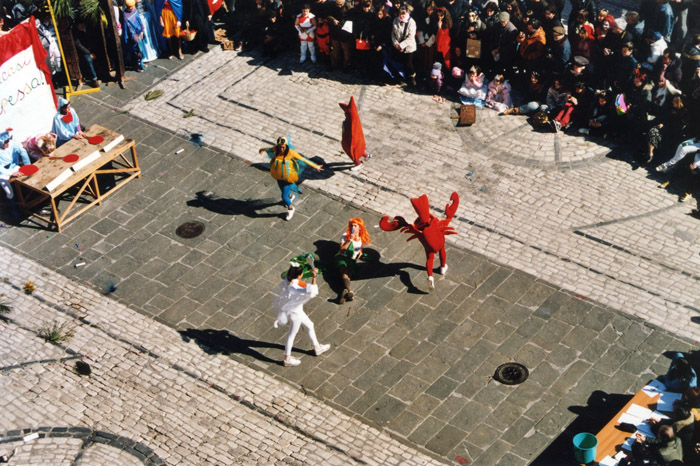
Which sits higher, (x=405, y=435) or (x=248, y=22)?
(x=248, y=22)

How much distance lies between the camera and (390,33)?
2162 centimetres

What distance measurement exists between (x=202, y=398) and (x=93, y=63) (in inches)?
395

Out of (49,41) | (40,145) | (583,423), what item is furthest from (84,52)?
(583,423)

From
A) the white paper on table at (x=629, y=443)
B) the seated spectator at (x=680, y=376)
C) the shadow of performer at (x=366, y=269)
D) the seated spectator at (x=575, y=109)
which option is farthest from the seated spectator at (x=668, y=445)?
the seated spectator at (x=575, y=109)

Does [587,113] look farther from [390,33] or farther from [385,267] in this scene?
[385,267]

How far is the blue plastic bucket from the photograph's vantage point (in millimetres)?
13414

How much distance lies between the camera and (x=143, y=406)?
Answer: 14922 mm

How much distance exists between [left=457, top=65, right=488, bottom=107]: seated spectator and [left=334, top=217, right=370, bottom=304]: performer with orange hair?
5.56 metres

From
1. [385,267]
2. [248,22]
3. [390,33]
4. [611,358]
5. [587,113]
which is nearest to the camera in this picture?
[611,358]

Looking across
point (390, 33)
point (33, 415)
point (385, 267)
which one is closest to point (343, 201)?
point (385, 267)

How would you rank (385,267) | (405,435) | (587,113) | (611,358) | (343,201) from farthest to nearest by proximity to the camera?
(587,113)
(343,201)
(385,267)
(611,358)
(405,435)

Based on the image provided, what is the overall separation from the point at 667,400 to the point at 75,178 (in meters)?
11.0

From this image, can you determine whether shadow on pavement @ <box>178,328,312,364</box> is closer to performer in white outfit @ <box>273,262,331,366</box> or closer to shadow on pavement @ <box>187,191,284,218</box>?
performer in white outfit @ <box>273,262,331,366</box>

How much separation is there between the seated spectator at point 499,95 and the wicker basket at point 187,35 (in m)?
6.96
